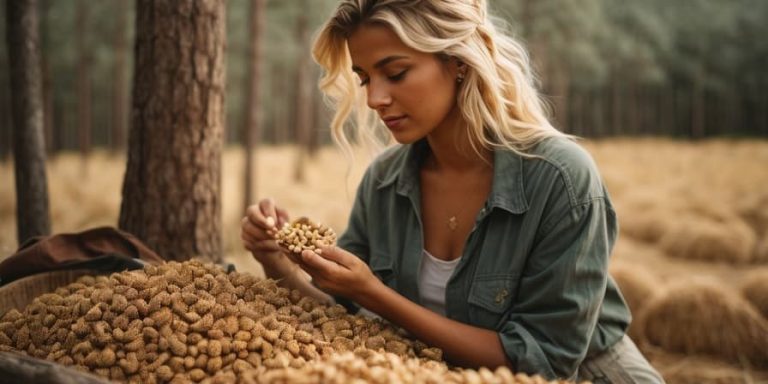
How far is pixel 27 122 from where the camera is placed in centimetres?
323

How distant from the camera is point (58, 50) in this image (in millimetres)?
15375

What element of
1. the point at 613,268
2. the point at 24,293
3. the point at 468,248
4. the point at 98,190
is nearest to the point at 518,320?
the point at 468,248

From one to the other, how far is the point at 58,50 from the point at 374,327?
630 inches

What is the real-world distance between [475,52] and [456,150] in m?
0.37

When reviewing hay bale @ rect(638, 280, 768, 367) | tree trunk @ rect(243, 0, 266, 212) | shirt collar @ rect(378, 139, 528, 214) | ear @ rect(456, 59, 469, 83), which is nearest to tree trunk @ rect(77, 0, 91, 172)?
tree trunk @ rect(243, 0, 266, 212)

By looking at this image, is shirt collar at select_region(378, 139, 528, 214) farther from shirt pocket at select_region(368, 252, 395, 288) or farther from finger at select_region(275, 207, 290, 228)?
finger at select_region(275, 207, 290, 228)

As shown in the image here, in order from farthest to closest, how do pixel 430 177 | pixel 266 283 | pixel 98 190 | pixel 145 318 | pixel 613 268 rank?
pixel 98 190 → pixel 613 268 → pixel 430 177 → pixel 266 283 → pixel 145 318

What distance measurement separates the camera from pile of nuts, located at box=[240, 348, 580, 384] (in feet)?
4.86

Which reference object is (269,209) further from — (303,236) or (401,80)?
(401,80)

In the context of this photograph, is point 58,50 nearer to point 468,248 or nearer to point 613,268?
point 613,268

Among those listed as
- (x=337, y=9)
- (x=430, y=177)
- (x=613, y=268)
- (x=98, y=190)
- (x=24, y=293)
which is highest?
(x=337, y=9)

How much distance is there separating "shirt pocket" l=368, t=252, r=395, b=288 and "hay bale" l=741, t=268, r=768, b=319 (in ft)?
10.5

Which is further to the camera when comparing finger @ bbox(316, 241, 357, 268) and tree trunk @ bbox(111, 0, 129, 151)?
tree trunk @ bbox(111, 0, 129, 151)

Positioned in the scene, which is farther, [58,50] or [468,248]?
[58,50]
